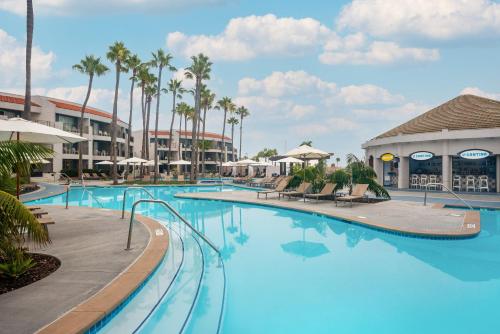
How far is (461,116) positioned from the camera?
2320cm

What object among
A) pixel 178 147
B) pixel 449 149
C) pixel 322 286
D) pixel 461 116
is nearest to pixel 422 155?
pixel 449 149

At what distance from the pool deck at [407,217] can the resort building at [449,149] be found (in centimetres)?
813

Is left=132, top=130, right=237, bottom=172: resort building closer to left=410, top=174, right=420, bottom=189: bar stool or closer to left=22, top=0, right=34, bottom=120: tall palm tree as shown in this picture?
left=22, top=0, right=34, bottom=120: tall palm tree

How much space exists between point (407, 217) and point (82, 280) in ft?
33.2

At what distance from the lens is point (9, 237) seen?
14.4 ft

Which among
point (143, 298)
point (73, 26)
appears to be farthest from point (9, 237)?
point (73, 26)

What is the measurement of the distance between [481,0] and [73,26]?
21.9m

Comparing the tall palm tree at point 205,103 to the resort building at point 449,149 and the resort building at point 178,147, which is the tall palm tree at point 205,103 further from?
the resort building at point 449,149

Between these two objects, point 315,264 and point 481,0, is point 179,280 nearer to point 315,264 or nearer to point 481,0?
A: point 315,264

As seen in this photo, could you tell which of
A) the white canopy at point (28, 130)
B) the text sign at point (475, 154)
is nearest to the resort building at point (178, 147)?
the text sign at point (475, 154)

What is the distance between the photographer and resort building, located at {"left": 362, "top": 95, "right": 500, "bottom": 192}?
2003 cm

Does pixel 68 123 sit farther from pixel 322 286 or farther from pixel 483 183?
pixel 322 286

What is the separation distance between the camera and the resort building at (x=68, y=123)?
34.0 m

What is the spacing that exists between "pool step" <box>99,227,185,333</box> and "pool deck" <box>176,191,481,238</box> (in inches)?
246
